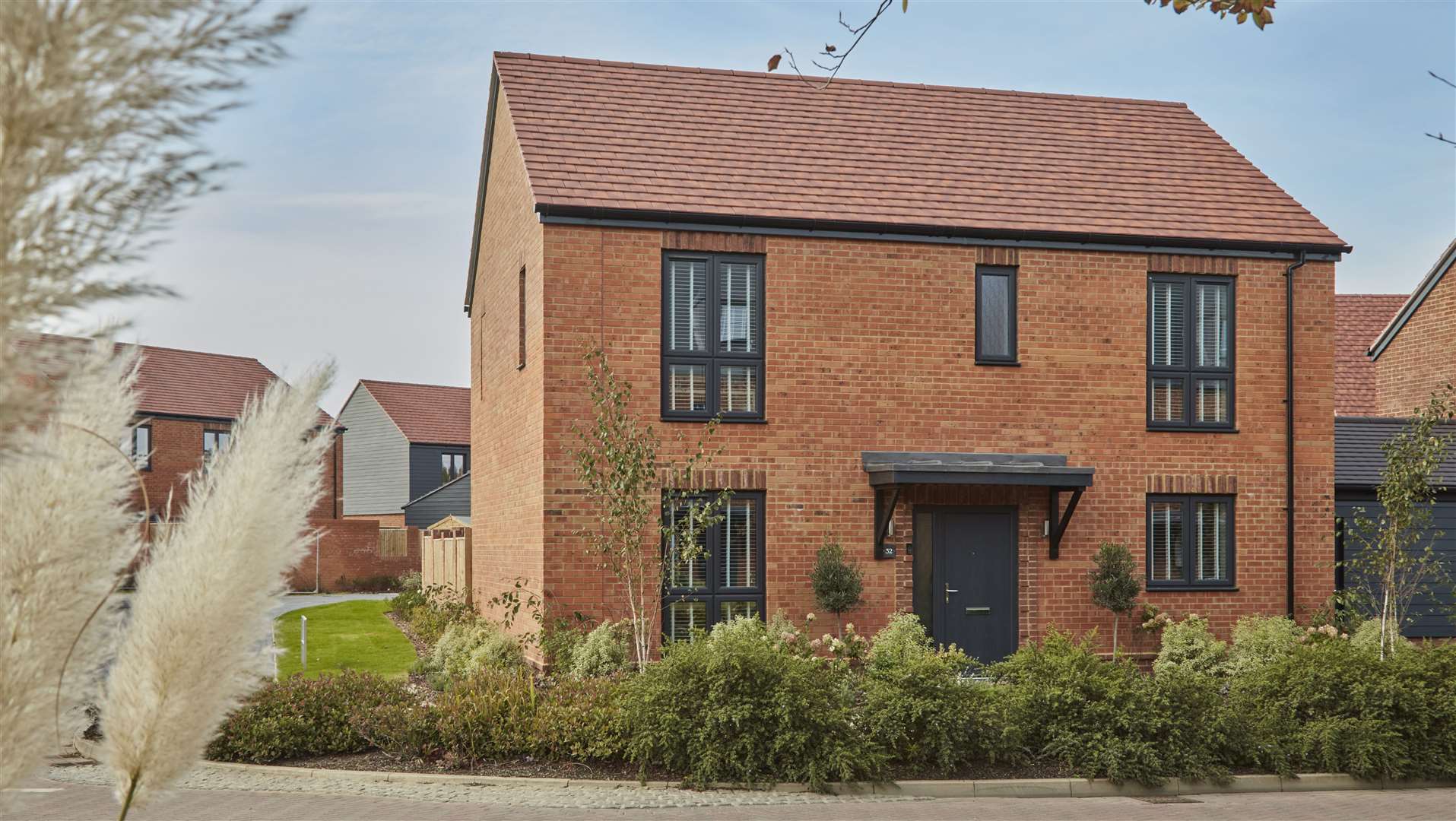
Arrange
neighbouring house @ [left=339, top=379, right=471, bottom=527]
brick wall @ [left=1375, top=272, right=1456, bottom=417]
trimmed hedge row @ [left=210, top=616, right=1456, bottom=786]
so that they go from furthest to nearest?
neighbouring house @ [left=339, top=379, right=471, bottom=527] → brick wall @ [left=1375, top=272, right=1456, bottom=417] → trimmed hedge row @ [left=210, top=616, right=1456, bottom=786]

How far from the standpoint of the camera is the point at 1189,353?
56.9 feet

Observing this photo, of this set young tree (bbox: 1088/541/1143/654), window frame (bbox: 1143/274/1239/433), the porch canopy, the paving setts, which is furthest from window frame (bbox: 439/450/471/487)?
the paving setts

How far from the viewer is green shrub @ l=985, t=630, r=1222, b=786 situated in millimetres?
10352

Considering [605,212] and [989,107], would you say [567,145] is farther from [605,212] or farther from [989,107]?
[989,107]

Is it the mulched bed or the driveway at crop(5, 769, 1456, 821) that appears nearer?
the driveway at crop(5, 769, 1456, 821)

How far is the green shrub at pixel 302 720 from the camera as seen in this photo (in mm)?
10656

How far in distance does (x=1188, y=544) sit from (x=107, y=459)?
16371mm

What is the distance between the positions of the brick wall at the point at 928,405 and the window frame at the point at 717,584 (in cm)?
15

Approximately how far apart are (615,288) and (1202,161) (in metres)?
9.16

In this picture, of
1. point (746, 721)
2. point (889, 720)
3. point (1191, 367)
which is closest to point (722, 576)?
point (889, 720)

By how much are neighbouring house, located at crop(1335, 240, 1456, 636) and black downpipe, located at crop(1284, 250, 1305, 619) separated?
2.61 feet

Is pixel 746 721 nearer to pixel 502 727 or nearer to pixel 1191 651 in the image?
pixel 502 727

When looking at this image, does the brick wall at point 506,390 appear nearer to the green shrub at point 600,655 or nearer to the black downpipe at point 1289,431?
the green shrub at point 600,655

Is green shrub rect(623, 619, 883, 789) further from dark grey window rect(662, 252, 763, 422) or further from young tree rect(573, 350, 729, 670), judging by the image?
dark grey window rect(662, 252, 763, 422)
